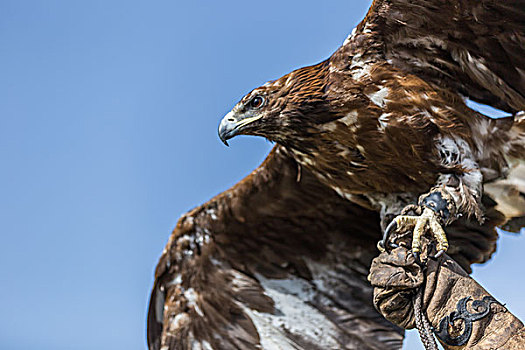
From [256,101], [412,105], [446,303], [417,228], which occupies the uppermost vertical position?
[256,101]

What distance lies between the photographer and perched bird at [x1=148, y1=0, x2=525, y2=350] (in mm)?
3500

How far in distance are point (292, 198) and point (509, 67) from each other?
5.84 ft

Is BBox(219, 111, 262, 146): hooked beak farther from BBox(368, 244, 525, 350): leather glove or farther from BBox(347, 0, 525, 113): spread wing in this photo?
BBox(368, 244, 525, 350): leather glove

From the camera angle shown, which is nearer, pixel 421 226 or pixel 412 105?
pixel 421 226

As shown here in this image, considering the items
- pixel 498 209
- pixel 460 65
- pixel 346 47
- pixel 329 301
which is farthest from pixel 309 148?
pixel 329 301

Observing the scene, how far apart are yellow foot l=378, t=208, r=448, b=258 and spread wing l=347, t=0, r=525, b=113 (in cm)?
93

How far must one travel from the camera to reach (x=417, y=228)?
119 inches

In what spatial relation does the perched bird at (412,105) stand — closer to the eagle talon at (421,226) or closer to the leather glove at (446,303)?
the eagle talon at (421,226)

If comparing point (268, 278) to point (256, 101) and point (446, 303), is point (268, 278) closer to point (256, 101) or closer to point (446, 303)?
point (256, 101)

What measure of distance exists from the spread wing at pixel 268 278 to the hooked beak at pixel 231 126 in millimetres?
895

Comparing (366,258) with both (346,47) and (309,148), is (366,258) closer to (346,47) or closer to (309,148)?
(309,148)

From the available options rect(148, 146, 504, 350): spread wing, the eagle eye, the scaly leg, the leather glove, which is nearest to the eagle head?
the eagle eye

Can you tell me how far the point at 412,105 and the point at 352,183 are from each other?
651 millimetres

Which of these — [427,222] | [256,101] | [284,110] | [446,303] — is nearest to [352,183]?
[284,110]
